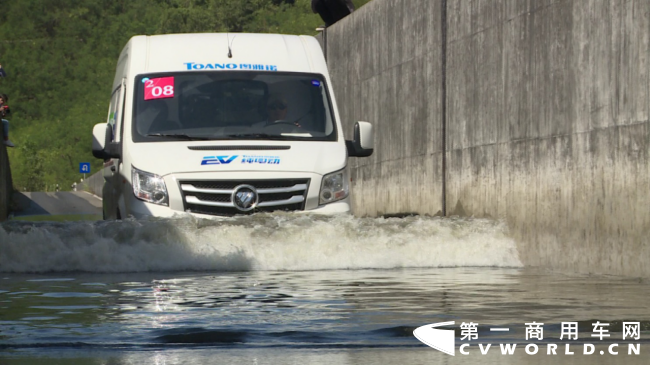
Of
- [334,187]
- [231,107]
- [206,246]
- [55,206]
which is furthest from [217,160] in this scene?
[55,206]

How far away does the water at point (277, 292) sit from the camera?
249 inches

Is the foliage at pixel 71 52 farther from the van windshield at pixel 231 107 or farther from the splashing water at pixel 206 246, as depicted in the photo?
the splashing water at pixel 206 246

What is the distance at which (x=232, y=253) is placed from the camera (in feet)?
43.1

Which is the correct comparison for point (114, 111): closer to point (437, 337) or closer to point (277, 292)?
point (277, 292)

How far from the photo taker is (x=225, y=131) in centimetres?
1392

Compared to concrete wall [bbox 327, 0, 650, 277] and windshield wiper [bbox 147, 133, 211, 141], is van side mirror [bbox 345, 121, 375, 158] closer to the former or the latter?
windshield wiper [bbox 147, 133, 211, 141]

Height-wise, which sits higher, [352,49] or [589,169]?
[352,49]

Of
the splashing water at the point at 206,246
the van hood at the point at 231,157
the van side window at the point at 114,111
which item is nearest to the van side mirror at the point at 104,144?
the van side window at the point at 114,111

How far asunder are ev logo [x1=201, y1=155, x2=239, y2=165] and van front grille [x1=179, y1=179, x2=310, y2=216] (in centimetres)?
20

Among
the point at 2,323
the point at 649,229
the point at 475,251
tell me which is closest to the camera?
the point at 2,323

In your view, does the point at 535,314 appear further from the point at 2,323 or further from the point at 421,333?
the point at 2,323

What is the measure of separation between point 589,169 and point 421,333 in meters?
6.74

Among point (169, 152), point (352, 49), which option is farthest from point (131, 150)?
point (352, 49)

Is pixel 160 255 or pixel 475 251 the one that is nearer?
pixel 160 255
